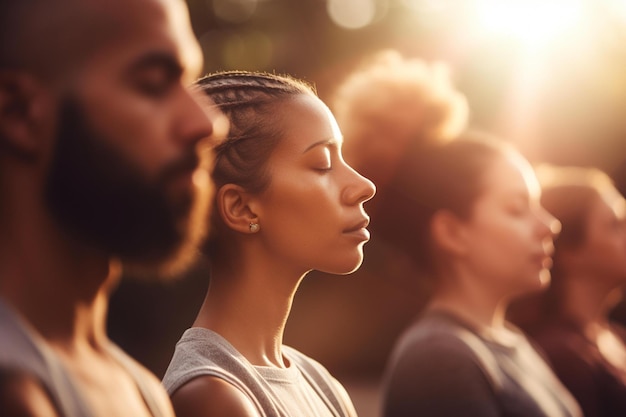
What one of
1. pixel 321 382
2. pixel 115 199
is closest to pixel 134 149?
pixel 115 199

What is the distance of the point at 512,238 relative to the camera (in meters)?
3.44

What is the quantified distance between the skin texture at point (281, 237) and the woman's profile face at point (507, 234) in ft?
4.28

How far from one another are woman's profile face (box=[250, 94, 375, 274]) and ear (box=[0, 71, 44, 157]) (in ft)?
3.13

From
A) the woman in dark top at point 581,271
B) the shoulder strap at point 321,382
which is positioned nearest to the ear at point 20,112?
the shoulder strap at point 321,382

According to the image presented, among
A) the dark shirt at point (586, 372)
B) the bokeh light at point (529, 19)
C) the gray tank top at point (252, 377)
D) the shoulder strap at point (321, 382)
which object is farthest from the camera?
the bokeh light at point (529, 19)

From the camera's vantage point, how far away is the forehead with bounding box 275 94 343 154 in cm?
228

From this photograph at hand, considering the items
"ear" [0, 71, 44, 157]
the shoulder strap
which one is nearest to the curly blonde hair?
the shoulder strap

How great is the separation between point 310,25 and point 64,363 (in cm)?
1096

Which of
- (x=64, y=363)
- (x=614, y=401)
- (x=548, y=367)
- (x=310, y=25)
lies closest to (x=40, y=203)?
(x=64, y=363)

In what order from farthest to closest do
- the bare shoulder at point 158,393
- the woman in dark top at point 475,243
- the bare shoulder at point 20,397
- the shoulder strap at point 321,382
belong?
the woman in dark top at point 475,243, the shoulder strap at point 321,382, the bare shoulder at point 158,393, the bare shoulder at point 20,397

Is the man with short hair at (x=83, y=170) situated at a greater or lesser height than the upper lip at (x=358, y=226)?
lesser

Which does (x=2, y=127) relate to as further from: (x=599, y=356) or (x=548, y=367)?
(x=599, y=356)

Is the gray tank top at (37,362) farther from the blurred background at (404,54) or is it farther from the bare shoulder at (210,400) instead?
the blurred background at (404,54)

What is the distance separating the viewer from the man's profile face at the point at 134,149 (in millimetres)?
1356
